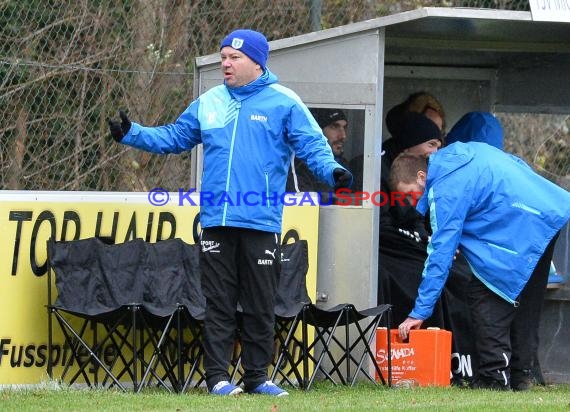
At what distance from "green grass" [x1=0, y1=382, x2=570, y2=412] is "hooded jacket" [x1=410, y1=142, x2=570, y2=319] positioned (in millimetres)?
669

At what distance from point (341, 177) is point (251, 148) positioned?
1.85 ft

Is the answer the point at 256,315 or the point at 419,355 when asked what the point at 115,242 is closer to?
the point at 256,315

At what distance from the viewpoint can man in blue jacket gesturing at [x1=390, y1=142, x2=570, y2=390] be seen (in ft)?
26.3

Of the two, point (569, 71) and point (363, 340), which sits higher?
point (569, 71)

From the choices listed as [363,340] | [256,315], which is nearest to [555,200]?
[363,340]

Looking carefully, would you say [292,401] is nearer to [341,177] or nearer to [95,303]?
[341,177]

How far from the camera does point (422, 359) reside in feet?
27.6

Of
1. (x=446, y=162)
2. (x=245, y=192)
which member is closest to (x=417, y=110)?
(x=446, y=162)

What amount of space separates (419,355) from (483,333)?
1.54ft

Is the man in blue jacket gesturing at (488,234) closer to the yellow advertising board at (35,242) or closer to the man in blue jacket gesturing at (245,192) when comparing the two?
the man in blue jacket gesturing at (245,192)

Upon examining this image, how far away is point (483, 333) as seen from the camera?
8.15 metres

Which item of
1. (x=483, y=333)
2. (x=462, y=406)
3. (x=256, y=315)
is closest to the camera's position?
(x=462, y=406)

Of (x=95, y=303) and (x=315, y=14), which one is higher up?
(x=315, y=14)

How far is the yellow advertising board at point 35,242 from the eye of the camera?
7867mm
